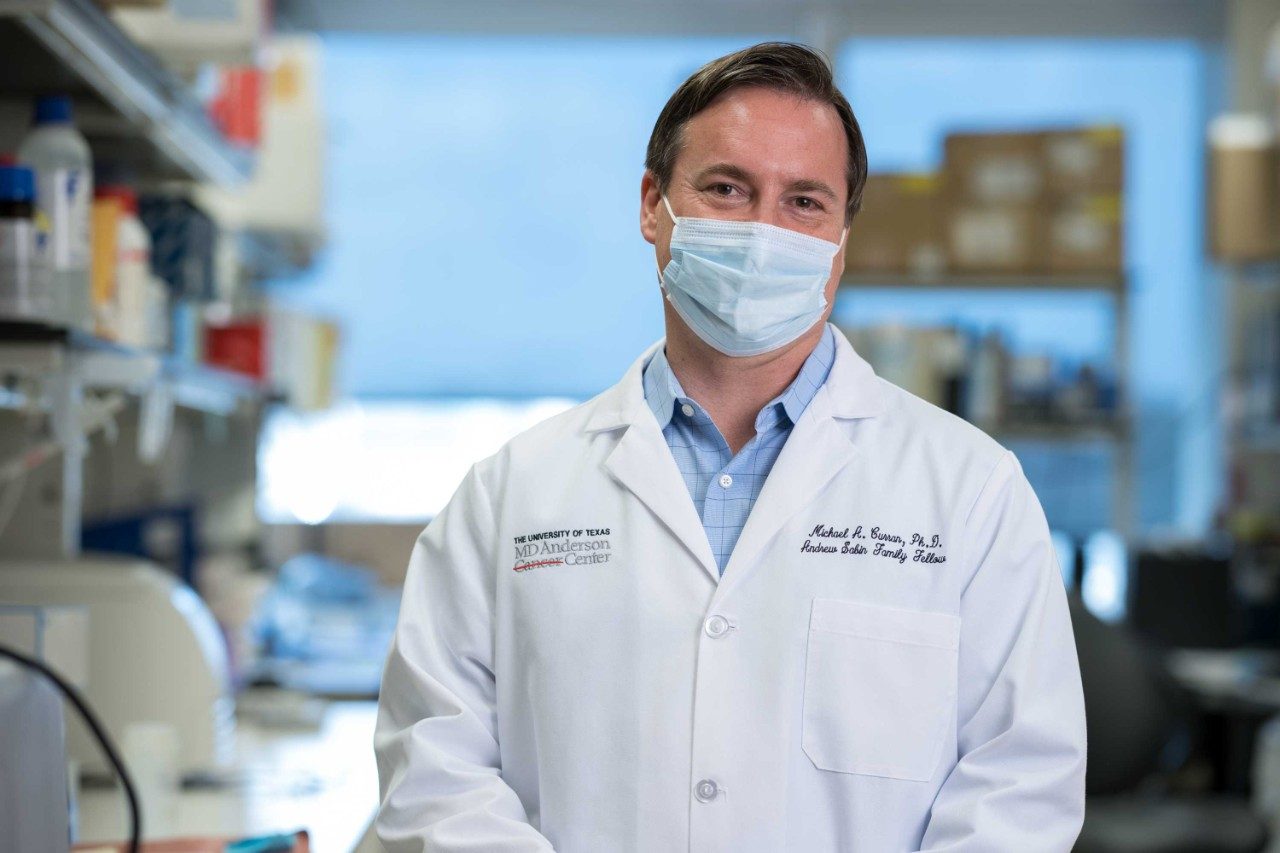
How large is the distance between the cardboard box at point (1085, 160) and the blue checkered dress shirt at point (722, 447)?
338cm

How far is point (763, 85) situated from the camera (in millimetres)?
→ 1392

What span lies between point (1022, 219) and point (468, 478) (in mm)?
3516

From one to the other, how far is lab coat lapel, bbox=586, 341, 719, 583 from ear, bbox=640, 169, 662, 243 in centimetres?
16

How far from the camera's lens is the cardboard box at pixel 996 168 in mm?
4586

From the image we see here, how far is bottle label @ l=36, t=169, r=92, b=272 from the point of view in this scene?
175 cm

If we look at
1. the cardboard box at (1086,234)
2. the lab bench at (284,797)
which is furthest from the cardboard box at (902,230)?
the lab bench at (284,797)

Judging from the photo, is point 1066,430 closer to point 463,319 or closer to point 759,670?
point 463,319

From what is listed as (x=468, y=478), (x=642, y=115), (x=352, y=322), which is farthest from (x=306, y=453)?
(x=468, y=478)

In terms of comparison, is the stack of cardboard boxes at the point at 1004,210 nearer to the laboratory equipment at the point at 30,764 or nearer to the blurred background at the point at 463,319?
the blurred background at the point at 463,319

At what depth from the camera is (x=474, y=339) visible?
5.43 meters

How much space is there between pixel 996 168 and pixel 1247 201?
80 cm

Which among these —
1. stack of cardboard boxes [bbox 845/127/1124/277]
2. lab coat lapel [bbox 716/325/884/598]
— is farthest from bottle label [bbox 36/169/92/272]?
stack of cardboard boxes [bbox 845/127/1124/277]

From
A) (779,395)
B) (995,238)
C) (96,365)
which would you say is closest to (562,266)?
(995,238)

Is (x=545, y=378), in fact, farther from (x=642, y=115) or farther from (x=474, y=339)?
(x=642, y=115)
